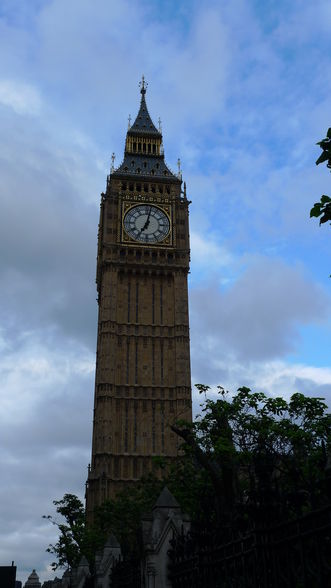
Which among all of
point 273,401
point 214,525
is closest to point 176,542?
point 214,525

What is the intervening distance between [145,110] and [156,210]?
64.7 ft

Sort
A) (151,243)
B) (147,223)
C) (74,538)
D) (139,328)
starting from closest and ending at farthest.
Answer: (74,538) < (139,328) < (151,243) < (147,223)

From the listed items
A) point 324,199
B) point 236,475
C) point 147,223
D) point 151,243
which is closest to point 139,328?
point 151,243

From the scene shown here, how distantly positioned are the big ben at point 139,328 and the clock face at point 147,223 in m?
0.10

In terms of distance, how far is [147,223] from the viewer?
6084 centimetres

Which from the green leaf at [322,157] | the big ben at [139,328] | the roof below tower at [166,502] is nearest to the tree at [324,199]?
the green leaf at [322,157]

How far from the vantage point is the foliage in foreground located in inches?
234

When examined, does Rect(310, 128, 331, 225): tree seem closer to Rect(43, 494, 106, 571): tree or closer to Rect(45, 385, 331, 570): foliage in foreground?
Rect(45, 385, 331, 570): foliage in foreground

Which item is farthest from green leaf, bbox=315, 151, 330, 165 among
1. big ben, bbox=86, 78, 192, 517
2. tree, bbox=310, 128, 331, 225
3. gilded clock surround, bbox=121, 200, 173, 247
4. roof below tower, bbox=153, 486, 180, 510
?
gilded clock surround, bbox=121, 200, 173, 247

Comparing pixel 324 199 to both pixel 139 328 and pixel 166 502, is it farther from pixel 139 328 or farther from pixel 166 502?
pixel 139 328

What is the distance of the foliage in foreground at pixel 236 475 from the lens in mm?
5934

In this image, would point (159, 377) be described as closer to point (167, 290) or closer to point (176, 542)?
point (167, 290)

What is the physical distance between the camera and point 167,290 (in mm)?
59469

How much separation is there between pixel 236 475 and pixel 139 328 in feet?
149
